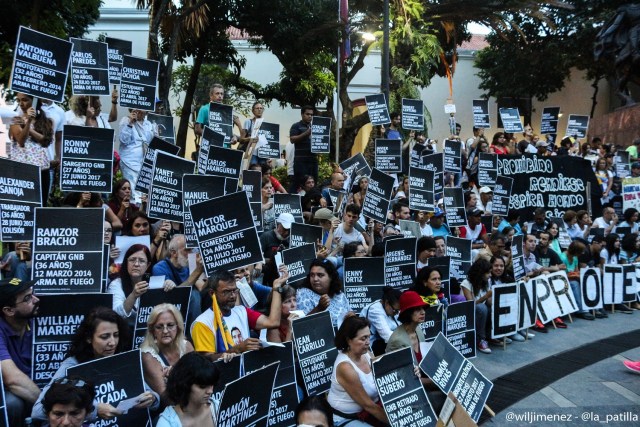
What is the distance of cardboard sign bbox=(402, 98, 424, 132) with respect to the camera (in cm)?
1562

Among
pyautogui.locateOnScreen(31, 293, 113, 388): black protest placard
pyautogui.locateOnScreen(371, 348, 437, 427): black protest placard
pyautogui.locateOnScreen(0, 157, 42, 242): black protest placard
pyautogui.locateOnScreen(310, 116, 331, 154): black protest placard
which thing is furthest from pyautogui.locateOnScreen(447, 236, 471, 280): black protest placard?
pyautogui.locateOnScreen(31, 293, 113, 388): black protest placard

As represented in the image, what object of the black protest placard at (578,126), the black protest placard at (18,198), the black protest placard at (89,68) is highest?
the black protest placard at (578,126)

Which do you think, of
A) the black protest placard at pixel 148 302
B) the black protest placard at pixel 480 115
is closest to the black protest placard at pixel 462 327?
the black protest placard at pixel 148 302

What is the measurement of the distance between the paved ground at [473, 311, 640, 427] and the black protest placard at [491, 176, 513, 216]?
2984mm

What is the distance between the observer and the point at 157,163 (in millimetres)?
7816

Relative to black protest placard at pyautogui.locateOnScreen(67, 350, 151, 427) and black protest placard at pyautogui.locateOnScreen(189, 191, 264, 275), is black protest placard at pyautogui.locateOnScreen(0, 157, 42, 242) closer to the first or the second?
black protest placard at pyautogui.locateOnScreen(189, 191, 264, 275)

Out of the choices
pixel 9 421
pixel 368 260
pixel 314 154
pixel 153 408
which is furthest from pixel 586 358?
pixel 9 421

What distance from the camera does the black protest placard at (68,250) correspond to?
5824 millimetres

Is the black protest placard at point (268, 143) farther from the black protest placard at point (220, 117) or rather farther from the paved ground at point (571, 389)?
the paved ground at point (571, 389)

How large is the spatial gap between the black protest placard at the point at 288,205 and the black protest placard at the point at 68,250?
4504 mm

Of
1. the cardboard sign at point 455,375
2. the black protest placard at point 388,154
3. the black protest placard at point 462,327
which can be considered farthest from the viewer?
the black protest placard at point 388,154

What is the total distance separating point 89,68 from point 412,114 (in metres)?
7.85

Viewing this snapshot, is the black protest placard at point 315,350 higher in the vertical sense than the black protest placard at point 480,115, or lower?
lower

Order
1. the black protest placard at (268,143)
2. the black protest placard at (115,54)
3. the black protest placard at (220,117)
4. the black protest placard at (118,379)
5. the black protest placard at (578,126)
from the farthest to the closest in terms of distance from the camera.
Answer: the black protest placard at (578,126) < the black protest placard at (268,143) < the black protest placard at (220,117) < the black protest placard at (115,54) < the black protest placard at (118,379)
